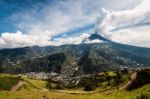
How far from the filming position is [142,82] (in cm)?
8931

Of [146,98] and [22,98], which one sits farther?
[22,98]

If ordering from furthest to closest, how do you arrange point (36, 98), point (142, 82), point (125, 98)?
point (142, 82)
point (36, 98)
point (125, 98)

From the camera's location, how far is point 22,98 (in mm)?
80000


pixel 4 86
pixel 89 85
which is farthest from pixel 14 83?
pixel 89 85

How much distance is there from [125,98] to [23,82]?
5075 inches

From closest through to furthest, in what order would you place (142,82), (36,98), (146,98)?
(146,98) → (36,98) → (142,82)

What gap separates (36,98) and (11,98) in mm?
8547

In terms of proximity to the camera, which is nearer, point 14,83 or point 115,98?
point 115,98

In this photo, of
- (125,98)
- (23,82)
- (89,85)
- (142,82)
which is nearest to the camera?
(125,98)

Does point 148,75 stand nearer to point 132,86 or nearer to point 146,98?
point 132,86

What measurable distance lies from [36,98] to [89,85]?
121721mm

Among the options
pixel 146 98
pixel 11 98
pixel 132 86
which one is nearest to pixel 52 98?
pixel 11 98

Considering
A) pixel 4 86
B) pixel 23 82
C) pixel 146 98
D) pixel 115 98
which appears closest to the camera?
pixel 146 98

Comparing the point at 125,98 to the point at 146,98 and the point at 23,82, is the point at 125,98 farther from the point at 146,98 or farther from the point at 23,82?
the point at 23,82
